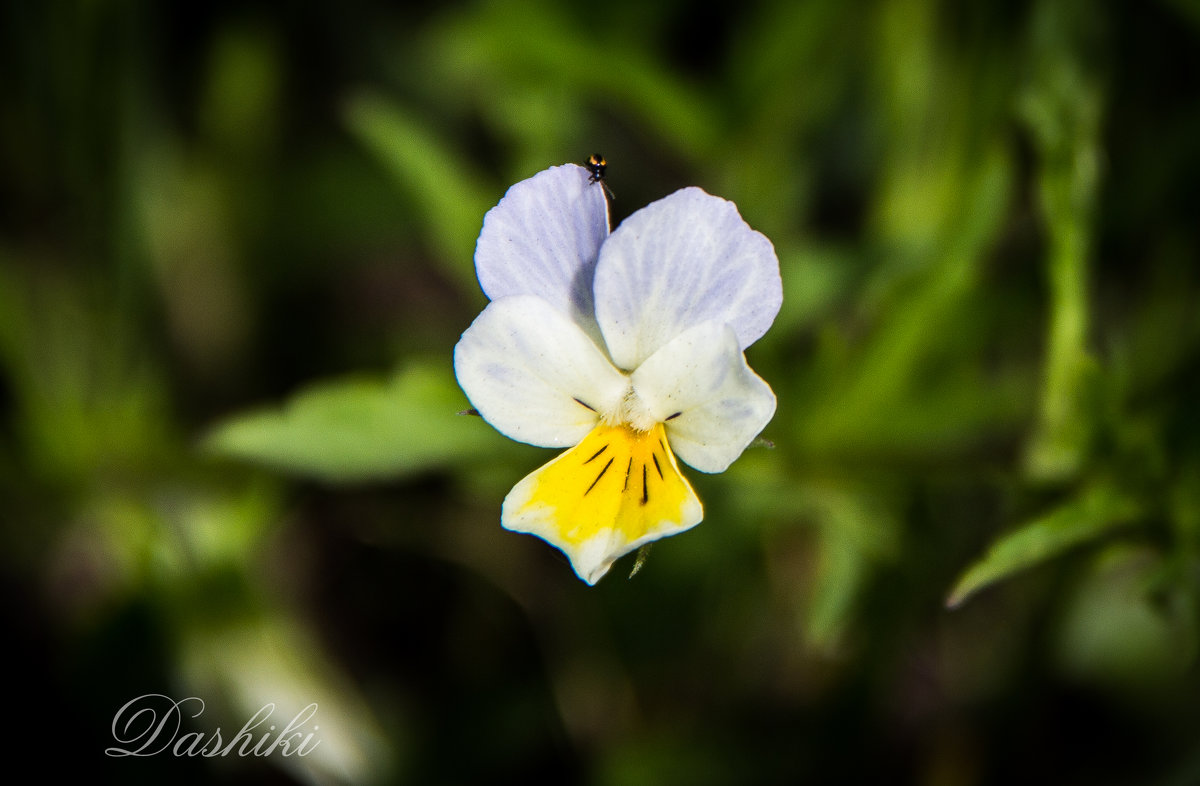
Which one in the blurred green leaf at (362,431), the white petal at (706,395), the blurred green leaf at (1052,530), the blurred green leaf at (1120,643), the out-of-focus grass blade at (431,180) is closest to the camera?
the white petal at (706,395)

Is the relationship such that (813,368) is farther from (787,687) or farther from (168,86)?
(168,86)

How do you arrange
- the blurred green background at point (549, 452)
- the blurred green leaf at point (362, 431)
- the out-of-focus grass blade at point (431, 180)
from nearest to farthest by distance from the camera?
the blurred green leaf at point (362, 431) < the blurred green background at point (549, 452) < the out-of-focus grass blade at point (431, 180)

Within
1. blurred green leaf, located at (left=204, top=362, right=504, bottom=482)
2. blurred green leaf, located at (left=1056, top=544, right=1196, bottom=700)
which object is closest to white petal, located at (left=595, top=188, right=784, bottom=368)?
blurred green leaf, located at (left=204, top=362, right=504, bottom=482)

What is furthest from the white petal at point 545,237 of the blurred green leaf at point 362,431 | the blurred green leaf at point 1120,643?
the blurred green leaf at point 1120,643

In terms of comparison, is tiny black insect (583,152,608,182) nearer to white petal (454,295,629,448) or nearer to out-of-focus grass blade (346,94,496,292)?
white petal (454,295,629,448)

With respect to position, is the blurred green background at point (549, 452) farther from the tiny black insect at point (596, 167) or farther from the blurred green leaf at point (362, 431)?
the tiny black insect at point (596, 167)

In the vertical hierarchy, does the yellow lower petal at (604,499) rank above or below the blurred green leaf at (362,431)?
below
